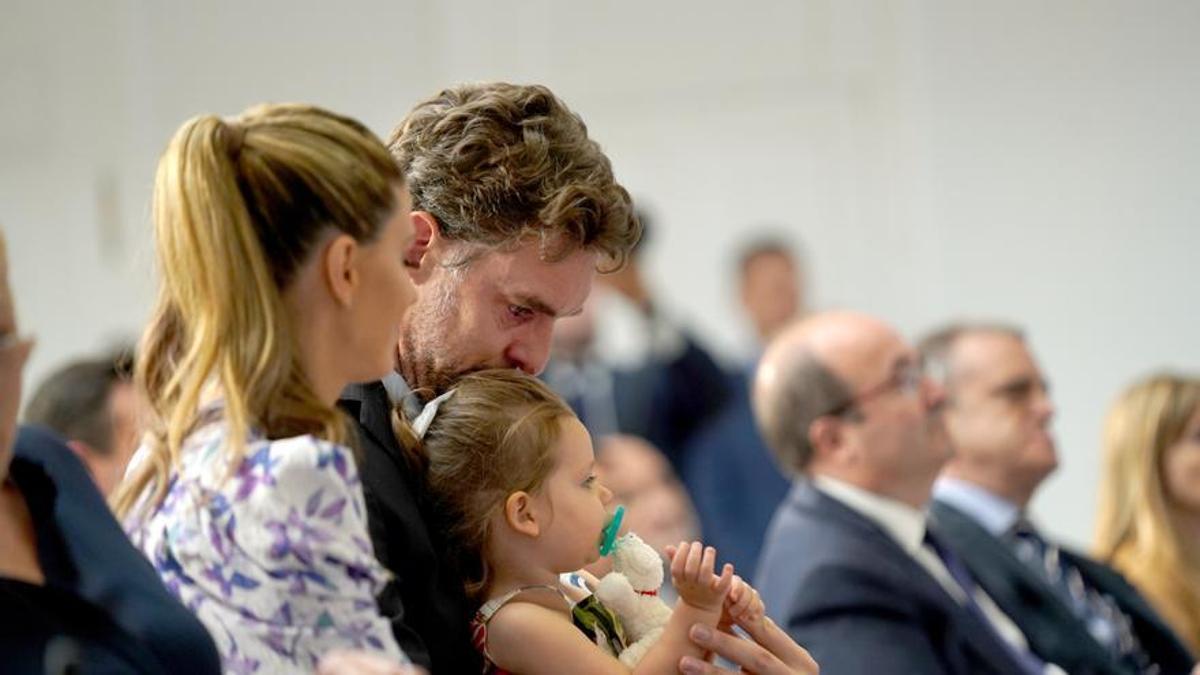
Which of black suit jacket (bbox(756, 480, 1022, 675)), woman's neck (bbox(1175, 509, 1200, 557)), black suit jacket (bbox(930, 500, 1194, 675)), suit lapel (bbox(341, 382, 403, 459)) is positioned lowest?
woman's neck (bbox(1175, 509, 1200, 557))

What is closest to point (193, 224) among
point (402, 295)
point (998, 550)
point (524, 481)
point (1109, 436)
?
point (402, 295)

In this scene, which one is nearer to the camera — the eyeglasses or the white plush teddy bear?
the white plush teddy bear

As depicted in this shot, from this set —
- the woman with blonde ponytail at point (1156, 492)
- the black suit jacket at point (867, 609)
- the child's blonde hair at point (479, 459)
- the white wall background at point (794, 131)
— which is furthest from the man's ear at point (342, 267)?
the white wall background at point (794, 131)

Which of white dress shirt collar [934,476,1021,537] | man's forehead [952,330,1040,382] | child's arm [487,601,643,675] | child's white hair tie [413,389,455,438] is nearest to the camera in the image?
child's arm [487,601,643,675]

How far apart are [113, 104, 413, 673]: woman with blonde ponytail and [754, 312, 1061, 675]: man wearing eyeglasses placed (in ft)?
5.26

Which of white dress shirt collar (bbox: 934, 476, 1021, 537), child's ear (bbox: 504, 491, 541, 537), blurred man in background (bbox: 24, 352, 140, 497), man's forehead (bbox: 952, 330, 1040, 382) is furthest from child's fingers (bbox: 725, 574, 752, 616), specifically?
man's forehead (bbox: 952, 330, 1040, 382)

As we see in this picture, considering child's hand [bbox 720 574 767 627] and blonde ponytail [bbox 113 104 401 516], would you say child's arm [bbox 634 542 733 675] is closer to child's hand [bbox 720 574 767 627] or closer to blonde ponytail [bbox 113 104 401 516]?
child's hand [bbox 720 574 767 627]

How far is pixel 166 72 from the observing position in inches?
309

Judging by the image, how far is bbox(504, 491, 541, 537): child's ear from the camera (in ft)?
6.75

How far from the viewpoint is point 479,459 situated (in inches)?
81.2

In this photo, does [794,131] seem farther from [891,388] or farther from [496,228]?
[496,228]

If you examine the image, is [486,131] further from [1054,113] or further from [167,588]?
[1054,113]

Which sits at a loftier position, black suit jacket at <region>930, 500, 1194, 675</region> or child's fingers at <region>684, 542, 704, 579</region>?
child's fingers at <region>684, 542, 704, 579</region>

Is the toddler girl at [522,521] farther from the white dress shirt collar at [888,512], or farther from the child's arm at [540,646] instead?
the white dress shirt collar at [888,512]
